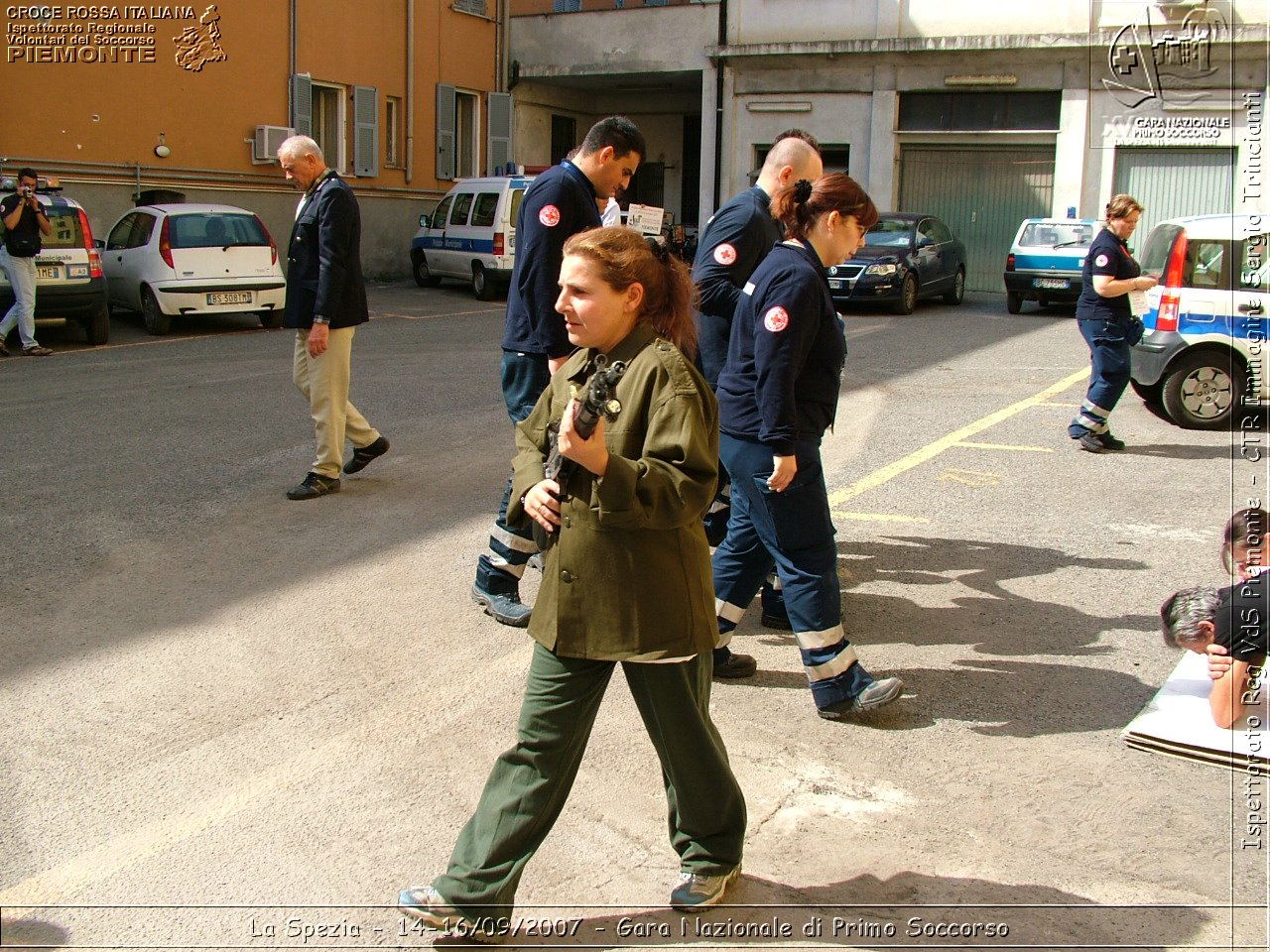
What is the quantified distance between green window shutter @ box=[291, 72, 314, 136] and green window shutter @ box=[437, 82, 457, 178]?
13.2 ft

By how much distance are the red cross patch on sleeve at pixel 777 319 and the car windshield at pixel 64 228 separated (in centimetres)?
1215

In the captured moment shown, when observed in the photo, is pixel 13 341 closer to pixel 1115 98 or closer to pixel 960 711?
pixel 960 711

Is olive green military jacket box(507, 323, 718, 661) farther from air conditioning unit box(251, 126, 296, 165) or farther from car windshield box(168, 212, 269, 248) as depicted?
air conditioning unit box(251, 126, 296, 165)

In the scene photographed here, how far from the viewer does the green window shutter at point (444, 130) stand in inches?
1065

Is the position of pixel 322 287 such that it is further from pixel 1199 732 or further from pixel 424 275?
pixel 424 275

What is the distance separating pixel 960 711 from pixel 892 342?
1225 centimetres

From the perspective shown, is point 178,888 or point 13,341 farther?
point 13,341

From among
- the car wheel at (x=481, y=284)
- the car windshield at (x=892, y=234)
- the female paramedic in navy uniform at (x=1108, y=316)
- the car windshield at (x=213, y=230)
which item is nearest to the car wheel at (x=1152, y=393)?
the female paramedic in navy uniform at (x=1108, y=316)

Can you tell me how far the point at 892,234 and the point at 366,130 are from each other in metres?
10.5

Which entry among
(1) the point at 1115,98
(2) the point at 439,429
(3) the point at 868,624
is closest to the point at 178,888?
(3) the point at 868,624

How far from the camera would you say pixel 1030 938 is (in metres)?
3.25

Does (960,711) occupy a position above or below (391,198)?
below

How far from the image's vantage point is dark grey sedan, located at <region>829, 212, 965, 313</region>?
1998 centimetres

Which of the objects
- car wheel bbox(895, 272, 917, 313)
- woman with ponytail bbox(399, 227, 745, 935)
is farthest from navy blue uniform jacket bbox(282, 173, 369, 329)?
car wheel bbox(895, 272, 917, 313)
